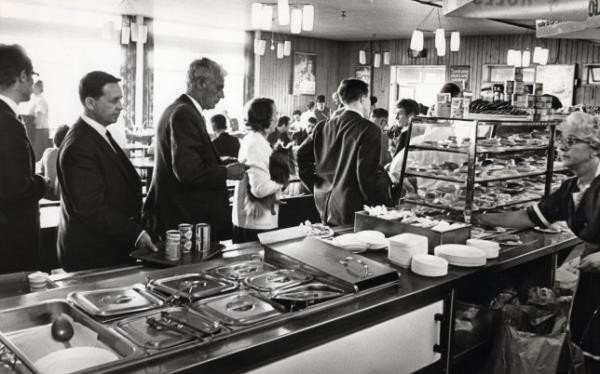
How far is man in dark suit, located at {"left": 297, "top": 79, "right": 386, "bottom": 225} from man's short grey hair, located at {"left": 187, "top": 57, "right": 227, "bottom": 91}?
121 centimetres

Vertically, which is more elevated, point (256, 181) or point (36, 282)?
point (256, 181)

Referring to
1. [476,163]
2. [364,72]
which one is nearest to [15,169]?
[476,163]

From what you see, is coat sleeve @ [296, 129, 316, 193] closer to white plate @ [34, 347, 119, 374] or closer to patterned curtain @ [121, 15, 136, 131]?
white plate @ [34, 347, 119, 374]

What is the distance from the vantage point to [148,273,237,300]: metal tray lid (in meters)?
2.13

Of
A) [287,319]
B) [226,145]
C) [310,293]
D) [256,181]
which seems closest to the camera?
[287,319]

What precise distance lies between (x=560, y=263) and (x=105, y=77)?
3.14 meters

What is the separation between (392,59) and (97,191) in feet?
45.0

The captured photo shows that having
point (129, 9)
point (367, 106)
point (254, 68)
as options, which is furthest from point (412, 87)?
point (367, 106)

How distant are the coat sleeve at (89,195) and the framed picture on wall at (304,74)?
12.9 metres

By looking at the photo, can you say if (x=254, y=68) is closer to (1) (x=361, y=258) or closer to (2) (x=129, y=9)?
(2) (x=129, y=9)

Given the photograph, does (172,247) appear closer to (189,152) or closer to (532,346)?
(189,152)

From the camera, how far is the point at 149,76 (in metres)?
12.3

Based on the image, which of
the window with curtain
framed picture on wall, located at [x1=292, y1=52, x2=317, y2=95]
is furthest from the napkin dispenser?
framed picture on wall, located at [x1=292, y1=52, x2=317, y2=95]

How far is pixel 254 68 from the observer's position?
1448cm
